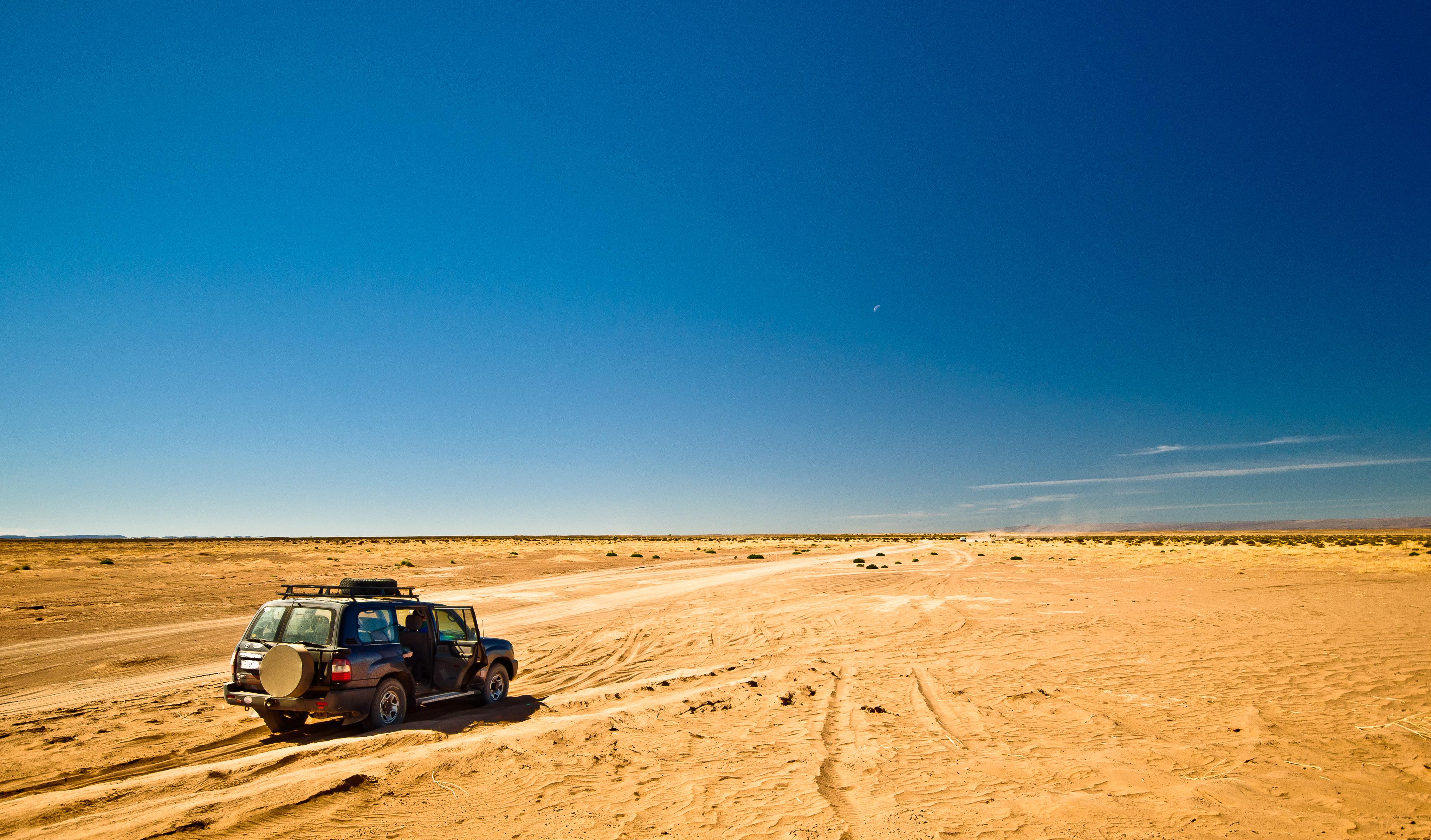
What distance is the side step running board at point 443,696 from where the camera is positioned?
11.6 meters

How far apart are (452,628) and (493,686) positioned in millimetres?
1379

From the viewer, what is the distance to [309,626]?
34.2ft

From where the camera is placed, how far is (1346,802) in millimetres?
7516

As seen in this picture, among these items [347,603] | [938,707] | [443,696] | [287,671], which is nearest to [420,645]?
[443,696]

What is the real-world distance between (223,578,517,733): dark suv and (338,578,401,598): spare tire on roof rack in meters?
0.02

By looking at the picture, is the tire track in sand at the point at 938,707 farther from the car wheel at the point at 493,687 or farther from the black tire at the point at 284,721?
the black tire at the point at 284,721

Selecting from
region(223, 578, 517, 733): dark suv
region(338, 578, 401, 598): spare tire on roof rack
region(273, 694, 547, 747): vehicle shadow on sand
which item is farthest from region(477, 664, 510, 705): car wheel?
region(338, 578, 401, 598): spare tire on roof rack

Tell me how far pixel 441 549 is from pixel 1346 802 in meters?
88.3

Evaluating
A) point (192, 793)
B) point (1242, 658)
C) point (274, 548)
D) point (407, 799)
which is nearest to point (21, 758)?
point (192, 793)

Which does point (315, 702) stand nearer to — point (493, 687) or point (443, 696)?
point (443, 696)

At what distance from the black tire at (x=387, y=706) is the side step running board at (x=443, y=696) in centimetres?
29

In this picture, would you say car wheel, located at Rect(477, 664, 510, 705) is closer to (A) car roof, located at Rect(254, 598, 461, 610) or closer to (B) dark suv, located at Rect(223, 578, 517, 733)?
(B) dark suv, located at Rect(223, 578, 517, 733)

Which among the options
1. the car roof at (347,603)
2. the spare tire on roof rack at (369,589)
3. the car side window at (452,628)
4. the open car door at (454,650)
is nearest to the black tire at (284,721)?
the car roof at (347,603)

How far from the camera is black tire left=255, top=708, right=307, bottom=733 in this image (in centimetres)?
1054
